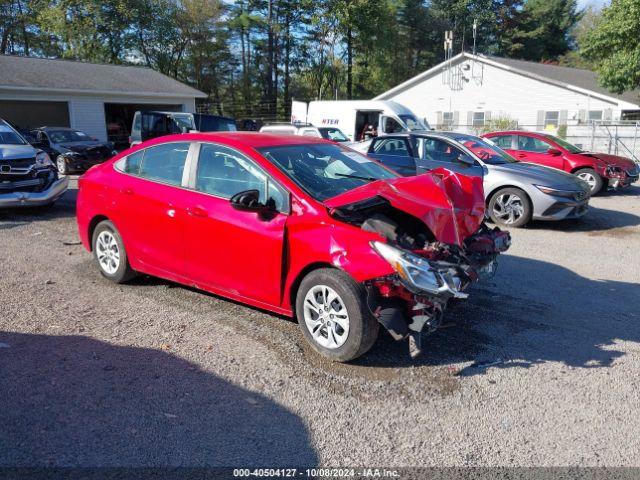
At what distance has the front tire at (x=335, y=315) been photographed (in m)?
3.88

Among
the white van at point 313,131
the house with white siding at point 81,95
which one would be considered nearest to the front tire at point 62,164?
the white van at point 313,131

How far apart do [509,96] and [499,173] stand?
2433cm

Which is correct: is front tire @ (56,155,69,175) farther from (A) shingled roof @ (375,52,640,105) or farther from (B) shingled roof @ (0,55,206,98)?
(A) shingled roof @ (375,52,640,105)

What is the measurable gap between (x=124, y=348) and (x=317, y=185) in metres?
2.07

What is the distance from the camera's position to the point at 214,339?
4.57m

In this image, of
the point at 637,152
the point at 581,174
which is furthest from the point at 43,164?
the point at 637,152

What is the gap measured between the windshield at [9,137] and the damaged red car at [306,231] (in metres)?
6.15

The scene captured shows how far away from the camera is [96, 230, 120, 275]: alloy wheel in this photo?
5801 millimetres

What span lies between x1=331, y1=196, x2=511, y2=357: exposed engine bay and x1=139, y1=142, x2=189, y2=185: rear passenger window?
1.87 m

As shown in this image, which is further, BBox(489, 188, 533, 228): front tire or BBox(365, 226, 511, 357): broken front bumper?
BBox(489, 188, 533, 228): front tire

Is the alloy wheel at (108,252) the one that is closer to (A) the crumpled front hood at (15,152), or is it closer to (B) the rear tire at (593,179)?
(A) the crumpled front hood at (15,152)

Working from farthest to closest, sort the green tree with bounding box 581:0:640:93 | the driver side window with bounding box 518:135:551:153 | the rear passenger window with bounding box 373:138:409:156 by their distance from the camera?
the green tree with bounding box 581:0:640:93
the driver side window with bounding box 518:135:551:153
the rear passenger window with bounding box 373:138:409:156

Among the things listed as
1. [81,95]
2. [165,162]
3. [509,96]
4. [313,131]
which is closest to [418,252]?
[165,162]

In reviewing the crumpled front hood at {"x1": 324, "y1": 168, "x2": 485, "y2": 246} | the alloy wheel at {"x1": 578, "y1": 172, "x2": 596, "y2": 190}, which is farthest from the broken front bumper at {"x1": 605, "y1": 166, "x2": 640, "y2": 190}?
the crumpled front hood at {"x1": 324, "y1": 168, "x2": 485, "y2": 246}
